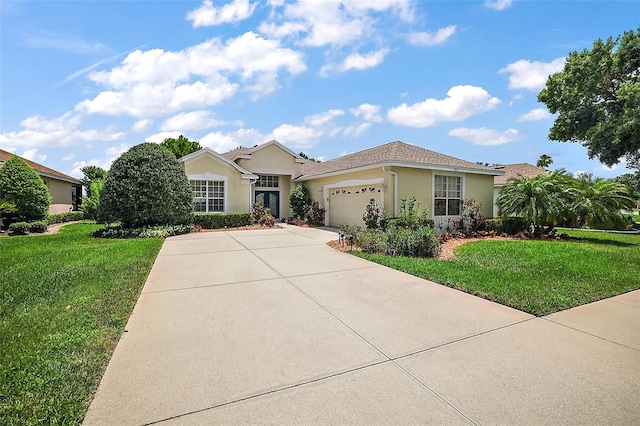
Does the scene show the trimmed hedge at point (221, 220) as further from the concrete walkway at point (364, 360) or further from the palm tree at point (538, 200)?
the palm tree at point (538, 200)

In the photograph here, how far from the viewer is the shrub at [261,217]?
675 inches

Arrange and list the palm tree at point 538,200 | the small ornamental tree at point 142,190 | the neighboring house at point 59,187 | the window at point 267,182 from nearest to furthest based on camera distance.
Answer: the palm tree at point 538,200 → the small ornamental tree at point 142,190 → the neighboring house at point 59,187 → the window at point 267,182

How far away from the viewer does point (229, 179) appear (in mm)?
17719

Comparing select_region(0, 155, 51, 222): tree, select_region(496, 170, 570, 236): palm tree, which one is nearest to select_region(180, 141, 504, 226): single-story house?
select_region(496, 170, 570, 236): palm tree

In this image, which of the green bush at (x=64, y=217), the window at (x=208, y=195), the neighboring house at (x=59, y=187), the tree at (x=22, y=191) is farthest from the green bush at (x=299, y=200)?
the neighboring house at (x=59, y=187)

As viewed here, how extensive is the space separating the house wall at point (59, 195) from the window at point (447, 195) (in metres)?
22.4

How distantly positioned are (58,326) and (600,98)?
85.5ft

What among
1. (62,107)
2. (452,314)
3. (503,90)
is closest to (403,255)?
(452,314)

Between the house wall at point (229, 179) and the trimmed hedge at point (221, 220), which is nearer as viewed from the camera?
the trimmed hedge at point (221, 220)

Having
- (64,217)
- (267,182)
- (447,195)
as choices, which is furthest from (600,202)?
(64,217)

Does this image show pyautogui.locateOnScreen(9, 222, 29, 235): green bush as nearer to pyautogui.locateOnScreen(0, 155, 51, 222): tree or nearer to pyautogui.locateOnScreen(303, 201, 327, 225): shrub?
pyautogui.locateOnScreen(0, 155, 51, 222): tree

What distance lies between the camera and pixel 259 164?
19.8m

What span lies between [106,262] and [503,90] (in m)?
15.8

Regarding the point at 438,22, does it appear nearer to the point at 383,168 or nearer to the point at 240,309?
the point at 383,168
